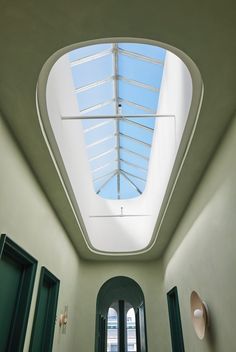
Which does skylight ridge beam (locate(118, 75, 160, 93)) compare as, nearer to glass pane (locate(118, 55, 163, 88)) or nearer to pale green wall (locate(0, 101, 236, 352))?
glass pane (locate(118, 55, 163, 88))

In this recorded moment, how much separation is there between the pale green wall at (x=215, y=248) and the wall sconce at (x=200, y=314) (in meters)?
0.08

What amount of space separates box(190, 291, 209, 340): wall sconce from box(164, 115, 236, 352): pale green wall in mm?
80

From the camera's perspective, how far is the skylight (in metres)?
3.98

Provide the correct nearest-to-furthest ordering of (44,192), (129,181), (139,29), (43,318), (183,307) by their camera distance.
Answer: (139,29), (44,192), (43,318), (183,307), (129,181)

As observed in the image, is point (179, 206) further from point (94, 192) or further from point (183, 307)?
point (94, 192)

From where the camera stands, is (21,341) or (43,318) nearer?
(21,341)

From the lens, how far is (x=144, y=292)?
6.51m

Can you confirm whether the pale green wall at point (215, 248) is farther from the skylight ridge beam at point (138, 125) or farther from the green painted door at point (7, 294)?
the green painted door at point (7, 294)

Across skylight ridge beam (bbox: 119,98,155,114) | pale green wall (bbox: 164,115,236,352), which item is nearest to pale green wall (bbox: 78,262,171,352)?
pale green wall (bbox: 164,115,236,352)

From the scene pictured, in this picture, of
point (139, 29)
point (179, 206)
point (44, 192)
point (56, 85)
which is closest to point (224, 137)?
point (139, 29)

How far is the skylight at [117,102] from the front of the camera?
157 inches

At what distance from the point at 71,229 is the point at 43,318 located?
1.63m

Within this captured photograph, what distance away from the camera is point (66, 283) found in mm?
5355

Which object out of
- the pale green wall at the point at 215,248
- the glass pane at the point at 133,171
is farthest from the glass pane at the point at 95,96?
the pale green wall at the point at 215,248
